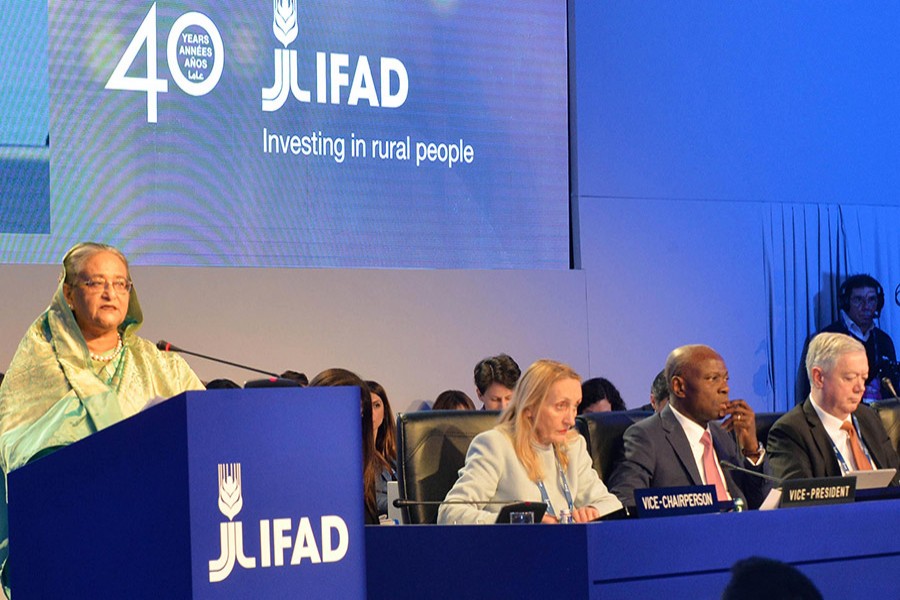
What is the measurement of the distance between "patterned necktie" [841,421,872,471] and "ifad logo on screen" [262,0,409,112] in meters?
2.74

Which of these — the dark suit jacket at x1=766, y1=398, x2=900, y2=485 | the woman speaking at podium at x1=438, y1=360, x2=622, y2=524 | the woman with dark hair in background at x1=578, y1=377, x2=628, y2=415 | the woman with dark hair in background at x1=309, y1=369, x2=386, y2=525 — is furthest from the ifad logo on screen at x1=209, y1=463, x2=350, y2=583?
the woman with dark hair in background at x1=578, y1=377, x2=628, y2=415

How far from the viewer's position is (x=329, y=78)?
6121 millimetres

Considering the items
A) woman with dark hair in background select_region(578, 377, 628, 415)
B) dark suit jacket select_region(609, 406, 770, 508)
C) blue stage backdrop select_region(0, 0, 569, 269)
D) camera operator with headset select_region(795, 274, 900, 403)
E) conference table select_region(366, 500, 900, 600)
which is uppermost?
blue stage backdrop select_region(0, 0, 569, 269)

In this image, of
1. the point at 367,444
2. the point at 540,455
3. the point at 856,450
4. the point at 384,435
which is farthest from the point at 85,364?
the point at 856,450

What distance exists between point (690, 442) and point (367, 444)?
991 mm

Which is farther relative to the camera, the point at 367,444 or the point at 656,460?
the point at 367,444

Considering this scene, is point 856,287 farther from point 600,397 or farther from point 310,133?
point 310,133

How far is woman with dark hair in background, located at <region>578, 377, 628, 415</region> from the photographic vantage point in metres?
5.93

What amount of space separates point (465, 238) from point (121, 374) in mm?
3681

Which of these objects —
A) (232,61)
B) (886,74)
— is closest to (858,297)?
(886,74)

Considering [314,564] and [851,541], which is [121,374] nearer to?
[314,564]

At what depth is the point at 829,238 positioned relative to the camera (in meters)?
7.34

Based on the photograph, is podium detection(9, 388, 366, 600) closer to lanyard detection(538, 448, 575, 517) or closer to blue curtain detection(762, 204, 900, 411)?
lanyard detection(538, 448, 575, 517)

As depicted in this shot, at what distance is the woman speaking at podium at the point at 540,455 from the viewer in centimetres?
364
